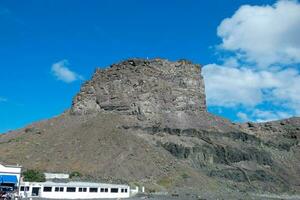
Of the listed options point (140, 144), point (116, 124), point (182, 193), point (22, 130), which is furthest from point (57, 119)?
point (182, 193)

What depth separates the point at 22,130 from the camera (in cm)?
16150

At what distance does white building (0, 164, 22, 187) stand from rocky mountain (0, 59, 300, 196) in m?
39.8

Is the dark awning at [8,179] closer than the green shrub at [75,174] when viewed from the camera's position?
Yes

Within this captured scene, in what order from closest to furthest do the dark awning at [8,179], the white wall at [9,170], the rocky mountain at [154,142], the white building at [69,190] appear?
the dark awning at [8,179]
the white wall at [9,170]
the white building at [69,190]
the rocky mountain at [154,142]

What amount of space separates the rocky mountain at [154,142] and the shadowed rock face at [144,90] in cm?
32

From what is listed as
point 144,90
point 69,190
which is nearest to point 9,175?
point 69,190

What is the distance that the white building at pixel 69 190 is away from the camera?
87750mm

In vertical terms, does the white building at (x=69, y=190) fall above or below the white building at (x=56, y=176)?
below

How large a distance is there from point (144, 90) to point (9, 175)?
85.5 meters

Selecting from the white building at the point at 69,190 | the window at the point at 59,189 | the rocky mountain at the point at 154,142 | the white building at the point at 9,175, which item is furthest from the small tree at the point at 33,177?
the white building at the point at 9,175

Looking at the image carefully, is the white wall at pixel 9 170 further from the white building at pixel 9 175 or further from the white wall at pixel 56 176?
the white wall at pixel 56 176

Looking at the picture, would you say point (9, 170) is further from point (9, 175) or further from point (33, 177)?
point (33, 177)

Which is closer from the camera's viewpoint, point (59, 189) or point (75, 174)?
point (59, 189)

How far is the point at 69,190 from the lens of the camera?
90625 millimetres
